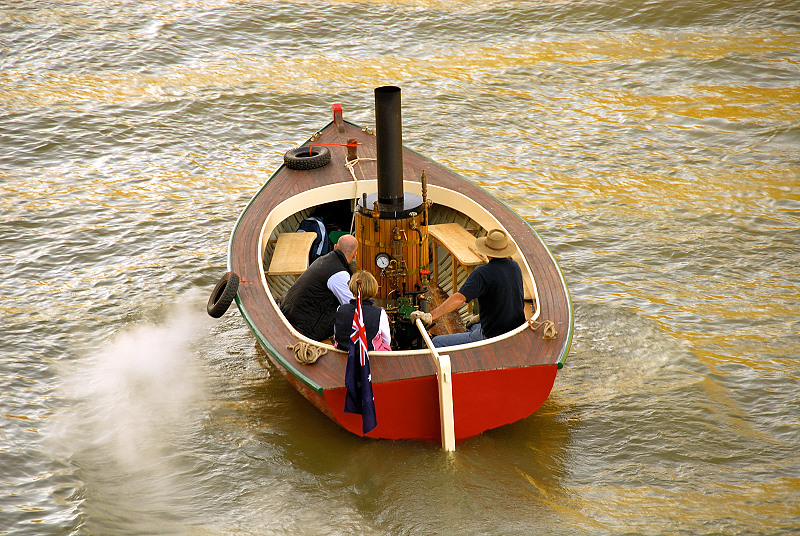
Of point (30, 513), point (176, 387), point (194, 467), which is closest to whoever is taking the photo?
point (30, 513)

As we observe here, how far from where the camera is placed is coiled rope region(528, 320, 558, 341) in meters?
6.27

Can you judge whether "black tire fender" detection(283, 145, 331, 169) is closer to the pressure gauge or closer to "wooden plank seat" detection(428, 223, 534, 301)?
"wooden plank seat" detection(428, 223, 534, 301)

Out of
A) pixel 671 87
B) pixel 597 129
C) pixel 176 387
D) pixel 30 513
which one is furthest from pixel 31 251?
pixel 671 87

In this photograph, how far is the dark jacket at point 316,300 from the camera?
264 inches

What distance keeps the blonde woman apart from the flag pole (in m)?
0.37

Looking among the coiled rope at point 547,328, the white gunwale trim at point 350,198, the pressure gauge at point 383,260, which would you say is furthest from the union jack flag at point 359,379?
the white gunwale trim at point 350,198

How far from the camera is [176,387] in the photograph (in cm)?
777

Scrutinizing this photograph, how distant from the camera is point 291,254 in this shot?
784cm

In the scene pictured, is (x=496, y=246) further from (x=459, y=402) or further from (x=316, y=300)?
(x=316, y=300)

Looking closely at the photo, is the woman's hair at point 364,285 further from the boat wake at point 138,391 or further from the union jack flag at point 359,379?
the boat wake at point 138,391

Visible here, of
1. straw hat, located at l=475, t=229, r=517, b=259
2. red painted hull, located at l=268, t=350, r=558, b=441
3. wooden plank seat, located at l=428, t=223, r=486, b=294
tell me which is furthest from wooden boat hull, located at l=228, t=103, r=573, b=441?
straw hat, located at l=475, t=229, r=517, b=259

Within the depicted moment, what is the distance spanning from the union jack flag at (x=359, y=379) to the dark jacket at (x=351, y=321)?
333mm

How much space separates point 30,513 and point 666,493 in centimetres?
516

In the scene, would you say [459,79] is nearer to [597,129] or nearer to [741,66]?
[597,129]
